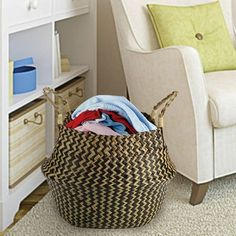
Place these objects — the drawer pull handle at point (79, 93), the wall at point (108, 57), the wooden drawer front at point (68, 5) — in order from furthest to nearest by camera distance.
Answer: the wall at point (108, 57)
the drawer pull handle at point (79, 93)
the wooden drawer front at point (68, 5)

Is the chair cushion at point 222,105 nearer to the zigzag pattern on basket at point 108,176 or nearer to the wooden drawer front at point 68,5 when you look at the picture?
the zigzag pattern on basket at point 108,176

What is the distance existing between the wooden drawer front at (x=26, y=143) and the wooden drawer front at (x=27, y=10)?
1.19 feet

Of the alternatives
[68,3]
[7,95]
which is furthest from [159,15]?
[7,95]

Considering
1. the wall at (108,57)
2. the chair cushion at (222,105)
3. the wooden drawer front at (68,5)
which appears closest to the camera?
the chair cushion at (222,105)

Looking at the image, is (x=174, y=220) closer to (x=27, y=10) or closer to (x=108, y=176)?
(x=108, y=176)

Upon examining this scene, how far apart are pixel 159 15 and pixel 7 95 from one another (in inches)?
36.8

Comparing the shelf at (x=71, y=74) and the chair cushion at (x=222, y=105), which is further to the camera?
the shelf at (x=71, y=74)

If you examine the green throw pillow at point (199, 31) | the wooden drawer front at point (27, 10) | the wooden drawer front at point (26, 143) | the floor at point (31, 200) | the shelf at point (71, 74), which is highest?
the wooden drawer front at point (27, 10)

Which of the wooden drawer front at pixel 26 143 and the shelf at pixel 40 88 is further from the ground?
the shelf at pixel 40 88

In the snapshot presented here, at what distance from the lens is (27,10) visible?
2232 millimetres

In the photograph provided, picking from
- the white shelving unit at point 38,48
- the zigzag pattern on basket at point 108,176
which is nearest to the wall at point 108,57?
the white shelving unit at point 38,48

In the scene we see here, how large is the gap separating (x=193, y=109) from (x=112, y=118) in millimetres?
326

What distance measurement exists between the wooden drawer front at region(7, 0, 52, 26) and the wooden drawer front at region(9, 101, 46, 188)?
361mm

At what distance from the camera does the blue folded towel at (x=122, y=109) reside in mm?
2122
